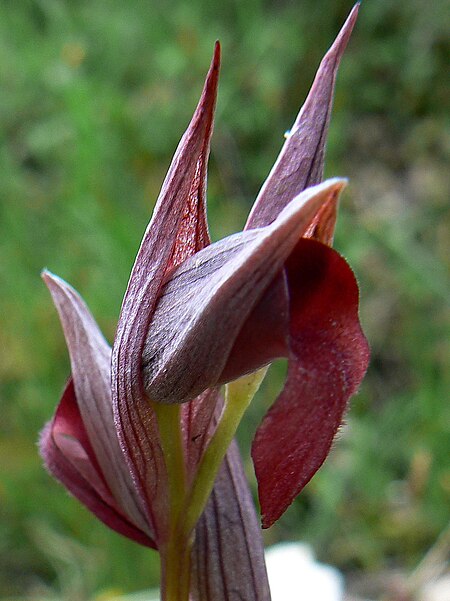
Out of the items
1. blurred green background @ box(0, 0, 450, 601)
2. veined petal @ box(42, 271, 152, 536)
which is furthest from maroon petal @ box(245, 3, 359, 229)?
blurred green background @ box(0, 0, 450, 601)

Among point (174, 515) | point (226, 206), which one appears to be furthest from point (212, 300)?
point (226, 206)

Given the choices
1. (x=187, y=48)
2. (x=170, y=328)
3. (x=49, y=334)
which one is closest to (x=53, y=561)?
(x=49, y=334)

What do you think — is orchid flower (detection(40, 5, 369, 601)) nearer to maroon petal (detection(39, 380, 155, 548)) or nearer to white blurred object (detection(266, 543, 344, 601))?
maroon petal (detection(39, 380, 155, 548))

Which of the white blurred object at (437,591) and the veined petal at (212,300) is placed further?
the white blurred object at (437,591)

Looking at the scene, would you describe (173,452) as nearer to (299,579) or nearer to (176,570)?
(176,570)

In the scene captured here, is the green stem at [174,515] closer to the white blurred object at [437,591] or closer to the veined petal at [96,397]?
the veined petal at [96,397]

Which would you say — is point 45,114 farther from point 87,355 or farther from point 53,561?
point 87,355

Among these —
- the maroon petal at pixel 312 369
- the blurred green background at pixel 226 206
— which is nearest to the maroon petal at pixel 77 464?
the maroon petal at pixel 312 369
